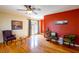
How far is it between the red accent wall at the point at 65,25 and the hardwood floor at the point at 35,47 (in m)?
0.36

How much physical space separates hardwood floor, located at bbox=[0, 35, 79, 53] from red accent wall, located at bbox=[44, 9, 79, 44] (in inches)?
14.2

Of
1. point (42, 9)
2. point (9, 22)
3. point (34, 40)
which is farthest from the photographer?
point (34, 40)

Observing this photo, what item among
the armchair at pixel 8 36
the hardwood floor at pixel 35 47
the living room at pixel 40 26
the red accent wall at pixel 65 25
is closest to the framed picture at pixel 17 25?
the living room at pixel 40 26

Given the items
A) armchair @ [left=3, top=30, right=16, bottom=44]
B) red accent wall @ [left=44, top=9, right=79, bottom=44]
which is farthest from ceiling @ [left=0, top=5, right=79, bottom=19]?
armchair @ [left=3, top=30, right=16, bottom=44]

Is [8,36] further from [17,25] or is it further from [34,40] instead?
[34,40]

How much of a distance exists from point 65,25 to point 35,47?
3.49 ft

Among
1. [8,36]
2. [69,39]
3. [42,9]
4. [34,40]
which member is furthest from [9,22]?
[69,39]

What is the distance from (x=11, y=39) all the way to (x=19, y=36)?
0.25 meters

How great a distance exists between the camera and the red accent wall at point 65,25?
107 inches

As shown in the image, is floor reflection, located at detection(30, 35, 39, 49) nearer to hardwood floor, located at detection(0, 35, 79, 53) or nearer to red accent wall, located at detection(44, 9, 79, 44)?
hardwood floor, located at detection(0, 35, 79, 53)

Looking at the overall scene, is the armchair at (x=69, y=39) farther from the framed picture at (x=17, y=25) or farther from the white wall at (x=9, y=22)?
the framed picture at (x=17, y=25)

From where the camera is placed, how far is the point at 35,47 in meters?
2.80

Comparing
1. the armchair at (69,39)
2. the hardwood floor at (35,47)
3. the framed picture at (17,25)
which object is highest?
the framed picture at (17,25)
